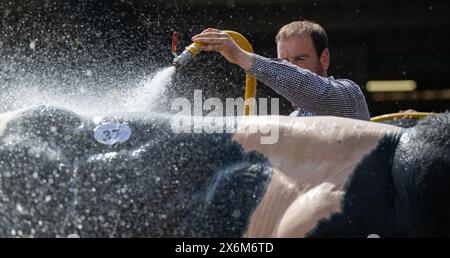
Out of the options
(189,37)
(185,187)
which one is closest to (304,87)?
(185,187)

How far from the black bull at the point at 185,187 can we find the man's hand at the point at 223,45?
53cm

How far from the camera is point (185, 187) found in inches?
71.9

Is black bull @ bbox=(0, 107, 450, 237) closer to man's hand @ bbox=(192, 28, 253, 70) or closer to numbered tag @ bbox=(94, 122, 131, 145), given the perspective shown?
numbered tag @ bbox=(94, 122, 131, 145)

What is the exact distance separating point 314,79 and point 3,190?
1056mm

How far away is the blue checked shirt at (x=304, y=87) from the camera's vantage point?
2424 millimetres

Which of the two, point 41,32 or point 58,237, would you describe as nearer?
point 58,237

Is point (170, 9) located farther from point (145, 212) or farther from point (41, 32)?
point (145, 212)

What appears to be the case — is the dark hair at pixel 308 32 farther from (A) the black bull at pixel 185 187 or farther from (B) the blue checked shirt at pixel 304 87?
(A) the black bull at pixel 185 187

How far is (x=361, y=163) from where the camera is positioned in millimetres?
1798

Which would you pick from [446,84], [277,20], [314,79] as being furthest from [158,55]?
[446,84]

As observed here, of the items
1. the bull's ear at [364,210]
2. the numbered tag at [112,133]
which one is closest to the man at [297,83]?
the numbered tag at [112,133]

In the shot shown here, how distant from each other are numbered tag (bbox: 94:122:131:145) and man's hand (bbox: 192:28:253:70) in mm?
524

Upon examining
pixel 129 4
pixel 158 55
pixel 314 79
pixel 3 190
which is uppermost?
pixel 129 4

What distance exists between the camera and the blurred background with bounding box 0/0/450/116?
16.3ft
